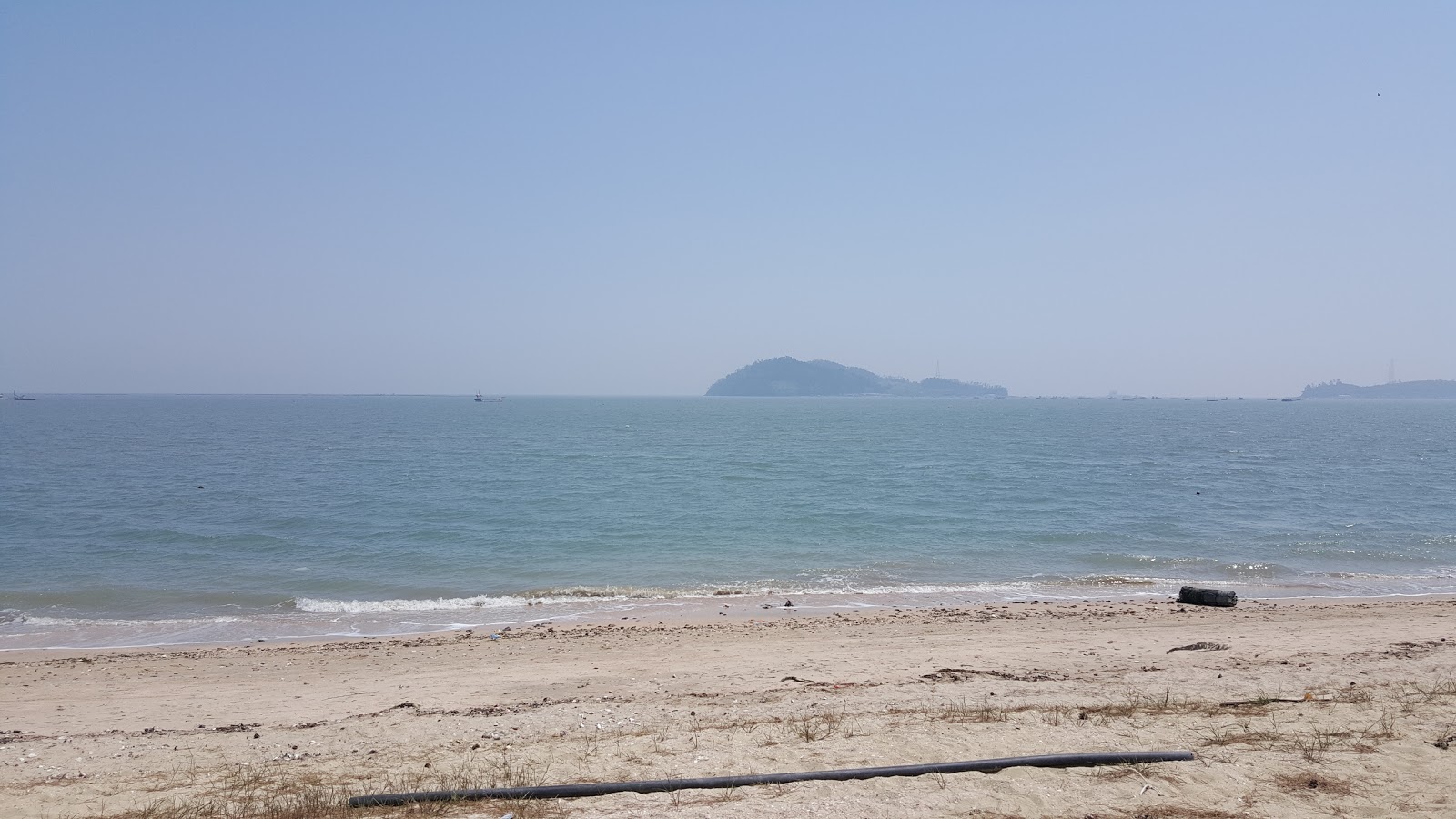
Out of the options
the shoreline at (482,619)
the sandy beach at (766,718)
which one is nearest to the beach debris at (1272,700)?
the sandy beach at (766,718)

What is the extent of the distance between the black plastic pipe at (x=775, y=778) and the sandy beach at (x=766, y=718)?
0.11m

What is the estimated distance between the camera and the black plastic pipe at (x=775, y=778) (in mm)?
6812

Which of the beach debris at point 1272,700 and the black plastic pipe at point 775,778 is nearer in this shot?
the black plastic pipe at point 775,778

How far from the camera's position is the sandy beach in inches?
268

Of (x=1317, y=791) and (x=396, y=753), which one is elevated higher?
(x=1317, y=791)

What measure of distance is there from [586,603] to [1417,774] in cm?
1644

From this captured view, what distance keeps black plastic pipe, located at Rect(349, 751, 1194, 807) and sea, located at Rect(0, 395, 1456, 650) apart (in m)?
11.6

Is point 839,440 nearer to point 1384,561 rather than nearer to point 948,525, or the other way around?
point 948,525

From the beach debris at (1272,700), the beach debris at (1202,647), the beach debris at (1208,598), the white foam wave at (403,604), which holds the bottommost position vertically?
the white foam wave at (403,604)

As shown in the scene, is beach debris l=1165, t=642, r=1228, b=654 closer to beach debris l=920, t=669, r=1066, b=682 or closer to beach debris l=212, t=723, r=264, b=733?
beach debris l=920, t=669, r=1066, b=682

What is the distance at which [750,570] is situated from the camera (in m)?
23.8

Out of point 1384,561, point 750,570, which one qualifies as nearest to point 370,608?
point 750,570

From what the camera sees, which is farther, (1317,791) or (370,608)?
(370,608)

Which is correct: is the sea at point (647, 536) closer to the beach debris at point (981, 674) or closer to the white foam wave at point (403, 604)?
the white foam wave at point (403, 604)
